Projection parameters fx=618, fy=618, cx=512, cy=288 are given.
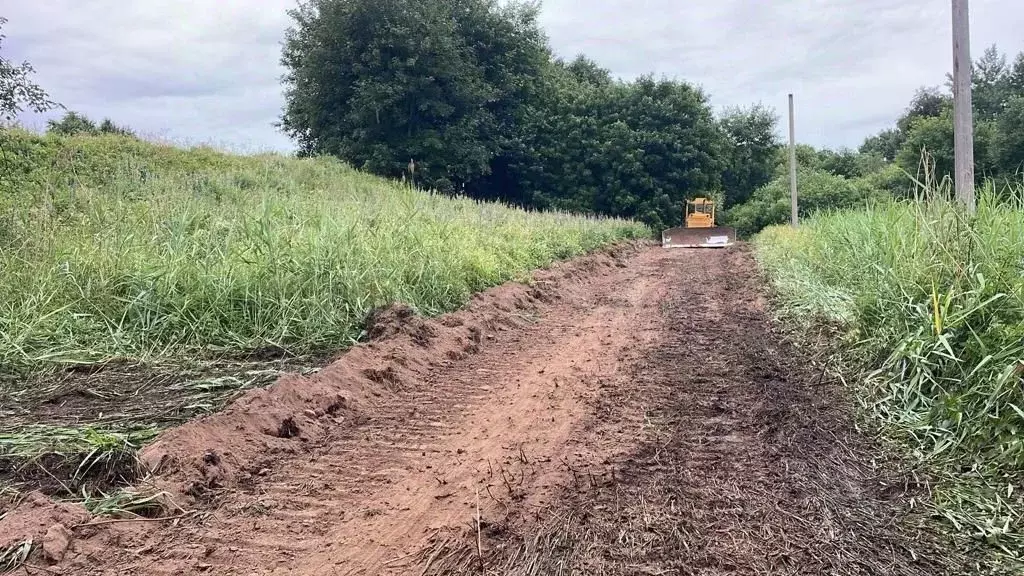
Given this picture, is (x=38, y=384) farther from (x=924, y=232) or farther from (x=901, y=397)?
(x=924, y=232)

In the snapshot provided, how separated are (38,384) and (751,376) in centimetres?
476

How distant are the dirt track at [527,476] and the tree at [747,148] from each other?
33.5 meters

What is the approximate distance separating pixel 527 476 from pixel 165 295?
3.96 meters

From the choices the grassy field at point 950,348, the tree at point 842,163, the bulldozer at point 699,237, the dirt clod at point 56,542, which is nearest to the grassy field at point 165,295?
the dirt clod at point 56,542

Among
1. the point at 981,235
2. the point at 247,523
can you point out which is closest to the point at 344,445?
the point at 247,523

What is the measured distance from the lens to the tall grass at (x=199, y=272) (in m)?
4.89

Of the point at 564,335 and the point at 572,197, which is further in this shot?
the point at 572,197

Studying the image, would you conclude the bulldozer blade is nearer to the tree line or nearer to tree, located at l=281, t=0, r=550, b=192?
the tree line

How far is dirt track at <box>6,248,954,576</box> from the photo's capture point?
214cm

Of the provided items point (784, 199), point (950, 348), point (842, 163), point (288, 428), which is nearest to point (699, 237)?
point (784, 199)

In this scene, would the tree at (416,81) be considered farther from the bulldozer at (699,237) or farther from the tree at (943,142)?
the tree at (943,142)

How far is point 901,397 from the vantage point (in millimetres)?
3424

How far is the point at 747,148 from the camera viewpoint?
117 feet

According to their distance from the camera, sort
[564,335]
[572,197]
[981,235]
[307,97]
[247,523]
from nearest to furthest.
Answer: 1. [247,523]
2. [981,235]
3. [564,335]
4. [307,97]
5. [572,197]
